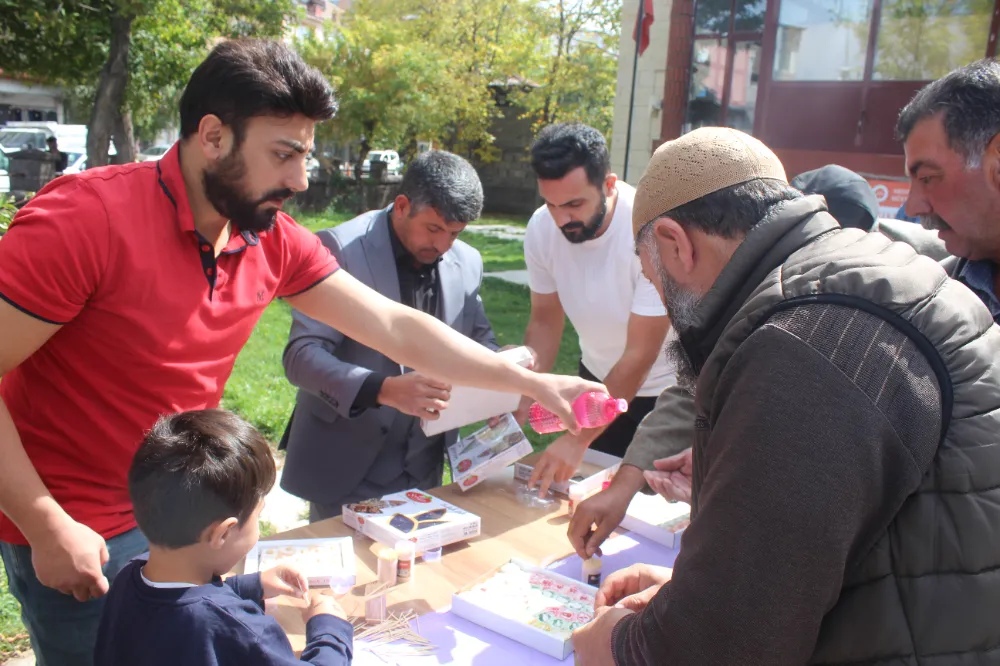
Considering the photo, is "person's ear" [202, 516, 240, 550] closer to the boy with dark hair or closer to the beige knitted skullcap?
the boy with dark hair

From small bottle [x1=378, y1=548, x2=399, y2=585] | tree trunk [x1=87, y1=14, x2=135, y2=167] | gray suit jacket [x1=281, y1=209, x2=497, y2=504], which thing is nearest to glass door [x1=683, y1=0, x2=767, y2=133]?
tree trunk [x1=87, y1=14, x2=135, y2=167]

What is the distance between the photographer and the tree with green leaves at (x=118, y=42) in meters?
8.49

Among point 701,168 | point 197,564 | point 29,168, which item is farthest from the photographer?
point 29,168

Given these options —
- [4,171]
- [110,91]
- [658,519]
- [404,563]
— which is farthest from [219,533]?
[4,171]

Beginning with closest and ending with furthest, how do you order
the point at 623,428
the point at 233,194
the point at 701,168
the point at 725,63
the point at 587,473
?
the point at 701,168 → the point at 233,194 → the point at 587,473 → the point at 623,428 → the point at 725,63

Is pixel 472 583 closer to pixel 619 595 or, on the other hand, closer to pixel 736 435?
pixel 619 595

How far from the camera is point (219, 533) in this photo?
153cm

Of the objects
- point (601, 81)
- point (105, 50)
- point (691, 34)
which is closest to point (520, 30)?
point (601, 81)

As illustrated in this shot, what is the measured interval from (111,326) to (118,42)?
10046 millimetres

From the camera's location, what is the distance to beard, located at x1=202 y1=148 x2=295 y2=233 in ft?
6.01

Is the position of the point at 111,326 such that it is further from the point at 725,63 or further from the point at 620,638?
the point at 725,63

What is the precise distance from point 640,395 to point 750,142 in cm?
213

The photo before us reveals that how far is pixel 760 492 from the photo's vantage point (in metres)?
1.02

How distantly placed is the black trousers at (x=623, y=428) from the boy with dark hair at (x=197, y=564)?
6.55 feet
